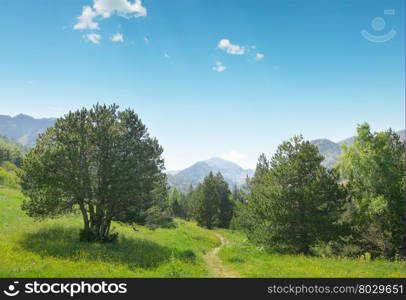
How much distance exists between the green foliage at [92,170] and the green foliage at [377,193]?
65.2 feet

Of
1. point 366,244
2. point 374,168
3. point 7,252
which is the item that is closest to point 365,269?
point 366,244

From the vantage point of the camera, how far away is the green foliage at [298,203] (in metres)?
22.4

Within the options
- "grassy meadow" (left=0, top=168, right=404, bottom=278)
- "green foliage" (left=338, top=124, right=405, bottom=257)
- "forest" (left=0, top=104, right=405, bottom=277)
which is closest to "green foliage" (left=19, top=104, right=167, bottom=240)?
"forest" (left=0, top=104, right=405, bottom=277)

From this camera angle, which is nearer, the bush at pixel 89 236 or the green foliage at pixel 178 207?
the bush at pixel 89 236

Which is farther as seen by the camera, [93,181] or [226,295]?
[93,181]

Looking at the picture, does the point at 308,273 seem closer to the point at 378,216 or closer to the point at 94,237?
the point at 378,216

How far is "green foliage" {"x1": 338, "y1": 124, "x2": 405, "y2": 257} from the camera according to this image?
21188 millimetres

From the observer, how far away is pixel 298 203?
76.2ft

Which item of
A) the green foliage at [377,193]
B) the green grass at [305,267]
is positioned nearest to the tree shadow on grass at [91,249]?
the green grass at [305,267]

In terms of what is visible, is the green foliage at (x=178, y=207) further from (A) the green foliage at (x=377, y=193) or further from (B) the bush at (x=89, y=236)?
(A) the green foliage at (x=377, y=193)

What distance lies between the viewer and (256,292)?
32.8 feet

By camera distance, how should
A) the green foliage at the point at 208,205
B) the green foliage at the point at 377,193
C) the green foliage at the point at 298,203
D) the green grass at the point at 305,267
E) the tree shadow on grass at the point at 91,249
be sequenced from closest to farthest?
the green grass at the point at 305,267 → the tree shadow on grass at the point at 91,249 → the green foliage at the point at 377,193 → the green foliage at the point at 298,203 → the green foliage at the point at 208,205

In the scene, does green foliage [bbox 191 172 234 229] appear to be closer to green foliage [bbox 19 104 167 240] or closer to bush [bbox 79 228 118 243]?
green foliage [bbox 19 104 167 240]

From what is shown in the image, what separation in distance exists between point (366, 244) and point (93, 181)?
1003 inches
